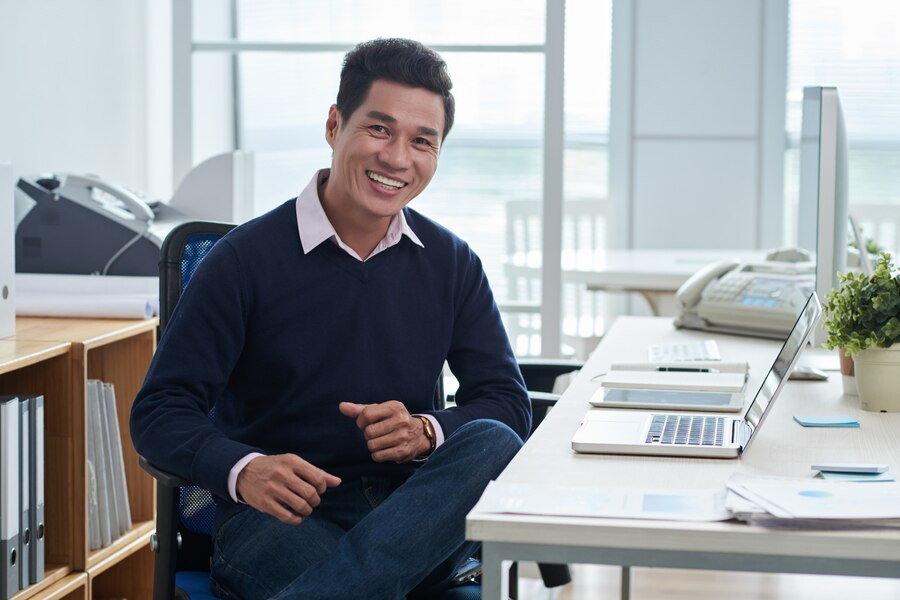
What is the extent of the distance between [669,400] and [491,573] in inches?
29.0

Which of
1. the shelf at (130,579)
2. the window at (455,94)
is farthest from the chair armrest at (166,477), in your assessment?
the window at (455,94)

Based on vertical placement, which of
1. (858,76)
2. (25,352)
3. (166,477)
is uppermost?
(858,76)

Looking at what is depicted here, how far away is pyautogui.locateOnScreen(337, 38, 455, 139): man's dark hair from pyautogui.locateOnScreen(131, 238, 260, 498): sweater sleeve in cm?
32

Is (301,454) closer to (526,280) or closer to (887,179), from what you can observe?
(526,280)

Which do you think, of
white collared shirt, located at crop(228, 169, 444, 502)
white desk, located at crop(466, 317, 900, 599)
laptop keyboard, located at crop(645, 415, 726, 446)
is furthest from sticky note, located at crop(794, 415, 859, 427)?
white collared shirt, located at crop(228, 169, 444, 502)

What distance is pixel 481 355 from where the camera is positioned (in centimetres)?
188

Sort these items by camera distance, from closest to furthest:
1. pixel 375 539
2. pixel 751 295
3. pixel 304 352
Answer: pixel 375 539 < pixel 304 352 < pixel 751 295

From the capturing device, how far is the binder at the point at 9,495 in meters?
1.95

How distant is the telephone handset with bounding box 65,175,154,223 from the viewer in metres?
2.66

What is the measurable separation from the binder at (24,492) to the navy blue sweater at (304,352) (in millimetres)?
434

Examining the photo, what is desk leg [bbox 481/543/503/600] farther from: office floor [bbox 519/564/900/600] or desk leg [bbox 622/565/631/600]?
office floor [bbox 519/564/900/600]

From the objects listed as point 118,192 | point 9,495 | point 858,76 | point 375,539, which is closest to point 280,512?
point 375,539

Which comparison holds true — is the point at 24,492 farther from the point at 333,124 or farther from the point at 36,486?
the point at 333,124

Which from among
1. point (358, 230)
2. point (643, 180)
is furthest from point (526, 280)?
point (643, 180)
